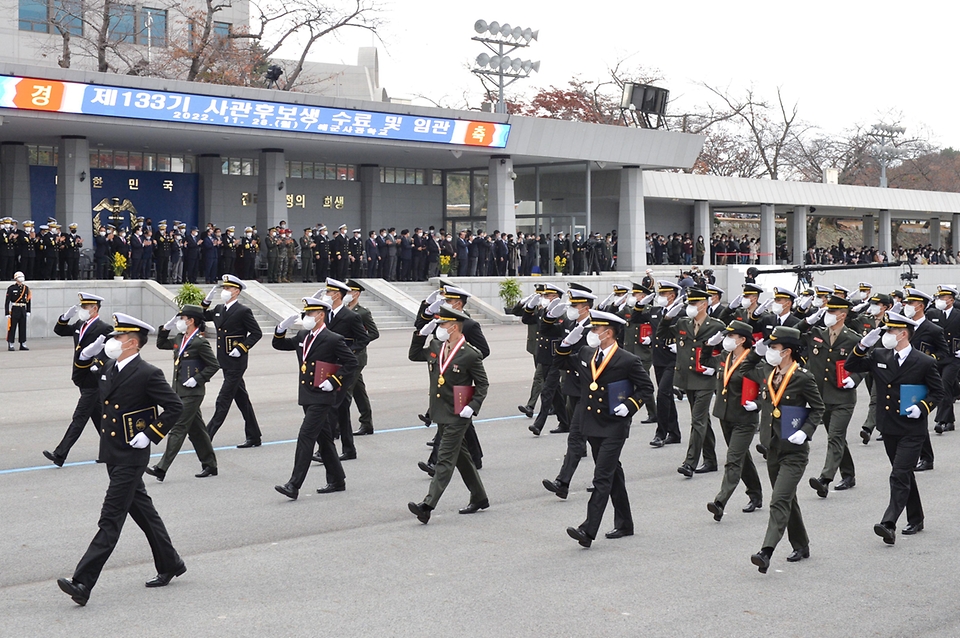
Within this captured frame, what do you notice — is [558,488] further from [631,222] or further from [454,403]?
[631,222]

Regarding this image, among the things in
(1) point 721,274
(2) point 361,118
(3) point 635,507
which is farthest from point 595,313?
(1) point 721,274

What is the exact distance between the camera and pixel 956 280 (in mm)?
56250

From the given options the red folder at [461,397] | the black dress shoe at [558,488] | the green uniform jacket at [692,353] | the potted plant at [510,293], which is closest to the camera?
the red folder at [461,397]

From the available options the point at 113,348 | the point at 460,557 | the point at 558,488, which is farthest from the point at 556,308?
the point at 113,348

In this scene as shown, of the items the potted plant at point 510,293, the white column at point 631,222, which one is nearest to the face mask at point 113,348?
the potted plant at point 510,293

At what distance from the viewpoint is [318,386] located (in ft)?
33.5

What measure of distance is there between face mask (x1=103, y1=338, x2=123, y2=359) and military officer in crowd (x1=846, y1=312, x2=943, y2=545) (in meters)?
5.77

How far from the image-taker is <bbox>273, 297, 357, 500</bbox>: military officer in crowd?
10.1 meters

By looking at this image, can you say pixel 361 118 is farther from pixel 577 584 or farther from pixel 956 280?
pixel 956 280

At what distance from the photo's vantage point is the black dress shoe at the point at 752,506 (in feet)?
31.9

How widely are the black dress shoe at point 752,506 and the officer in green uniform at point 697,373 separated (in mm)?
1512

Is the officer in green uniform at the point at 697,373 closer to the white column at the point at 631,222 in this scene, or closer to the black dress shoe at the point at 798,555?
the black dress shoe at the point at 798,555

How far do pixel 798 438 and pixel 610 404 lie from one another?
149 centimetres

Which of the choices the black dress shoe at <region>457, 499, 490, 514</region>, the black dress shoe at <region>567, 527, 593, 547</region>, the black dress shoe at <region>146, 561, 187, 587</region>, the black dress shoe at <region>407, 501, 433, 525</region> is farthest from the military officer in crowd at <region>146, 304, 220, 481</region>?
the black dress shoe at <region>567, 527, 593, 547</region>
